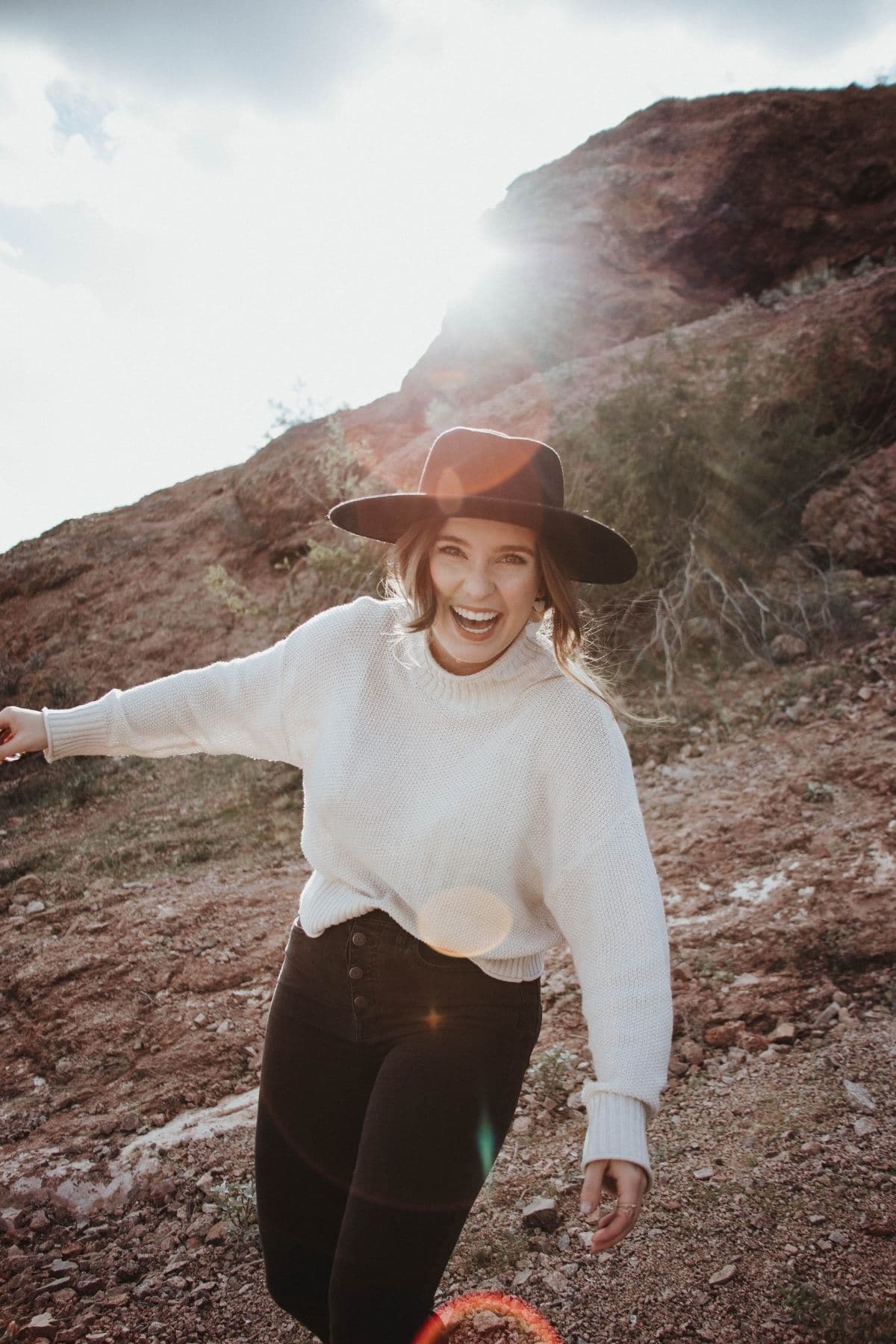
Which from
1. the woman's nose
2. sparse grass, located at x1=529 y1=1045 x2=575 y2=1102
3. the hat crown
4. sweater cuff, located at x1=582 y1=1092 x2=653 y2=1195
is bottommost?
sparse grass, located at x1=529 y1=1045 x2=575 y2=1102

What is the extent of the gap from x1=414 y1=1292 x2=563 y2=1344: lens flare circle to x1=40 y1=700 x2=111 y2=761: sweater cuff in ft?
5.11

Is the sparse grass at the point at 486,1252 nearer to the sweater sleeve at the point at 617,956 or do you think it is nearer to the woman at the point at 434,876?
the woman at the point at 434,876

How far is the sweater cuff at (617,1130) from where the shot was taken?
1.38m

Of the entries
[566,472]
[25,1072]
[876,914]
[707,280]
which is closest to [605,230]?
[707,280]

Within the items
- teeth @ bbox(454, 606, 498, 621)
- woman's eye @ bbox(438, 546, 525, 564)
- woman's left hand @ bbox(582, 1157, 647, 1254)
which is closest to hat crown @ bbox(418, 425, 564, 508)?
woman's eye @ bbox(438, 546, 525, 564)

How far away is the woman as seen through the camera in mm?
1456

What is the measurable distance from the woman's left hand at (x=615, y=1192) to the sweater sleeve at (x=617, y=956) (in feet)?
0.06

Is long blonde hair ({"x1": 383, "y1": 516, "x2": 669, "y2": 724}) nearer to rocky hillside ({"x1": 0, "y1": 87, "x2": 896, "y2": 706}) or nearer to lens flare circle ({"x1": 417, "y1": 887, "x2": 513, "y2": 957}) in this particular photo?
lens flare circle ({"x1": 417, "y1": 887, "x2": 513, "y2": 957})

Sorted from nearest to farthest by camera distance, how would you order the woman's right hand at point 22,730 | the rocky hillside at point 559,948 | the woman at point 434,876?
the woman at point 434,876 < the woman's right hand at point 22,730 < the rocky hillside at point 559,948

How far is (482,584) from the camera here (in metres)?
1.73

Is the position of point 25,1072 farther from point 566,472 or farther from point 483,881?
point 566,472

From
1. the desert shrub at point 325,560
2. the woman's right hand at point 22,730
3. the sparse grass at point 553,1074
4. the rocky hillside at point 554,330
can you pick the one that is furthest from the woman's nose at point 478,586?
the rocky hillside at point 554,330

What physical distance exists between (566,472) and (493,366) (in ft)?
24.2

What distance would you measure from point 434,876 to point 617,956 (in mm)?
388
